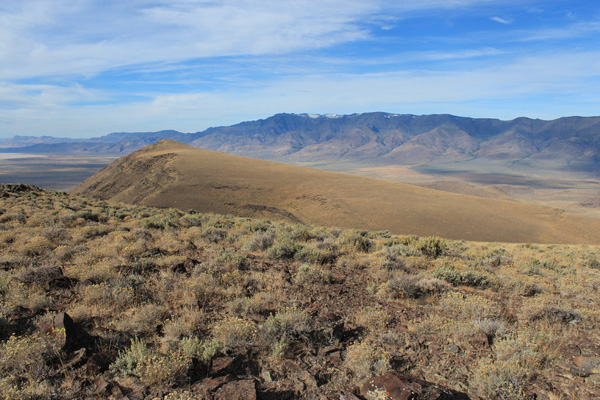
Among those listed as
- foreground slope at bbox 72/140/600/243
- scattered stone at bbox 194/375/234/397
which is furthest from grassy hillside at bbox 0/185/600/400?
foreground slope at bbox 72/140/600/243

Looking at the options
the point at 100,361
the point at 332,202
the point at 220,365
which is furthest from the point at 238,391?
the point at 332,202

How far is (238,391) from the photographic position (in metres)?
3.32

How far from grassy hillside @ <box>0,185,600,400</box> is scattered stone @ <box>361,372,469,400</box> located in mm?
25

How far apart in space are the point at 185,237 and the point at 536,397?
885 centimetres

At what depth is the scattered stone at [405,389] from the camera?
125 inches

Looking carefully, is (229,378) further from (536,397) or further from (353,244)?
(353,244)

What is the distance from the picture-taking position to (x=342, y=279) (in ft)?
23.0

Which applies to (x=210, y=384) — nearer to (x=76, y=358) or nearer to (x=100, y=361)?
(x=100, y=361)

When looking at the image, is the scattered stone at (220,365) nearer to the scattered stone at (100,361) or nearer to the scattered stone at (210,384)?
the scattered stone at (210,384)

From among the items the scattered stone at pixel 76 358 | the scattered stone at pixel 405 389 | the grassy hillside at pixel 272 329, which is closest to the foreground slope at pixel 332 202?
the grassy hillside at pixel 272 329

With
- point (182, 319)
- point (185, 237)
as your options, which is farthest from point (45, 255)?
point (182, 319)

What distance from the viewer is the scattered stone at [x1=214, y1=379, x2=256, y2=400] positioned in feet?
10.6

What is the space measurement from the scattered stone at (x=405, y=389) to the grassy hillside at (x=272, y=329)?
0.03m

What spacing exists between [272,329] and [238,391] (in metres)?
1.00
